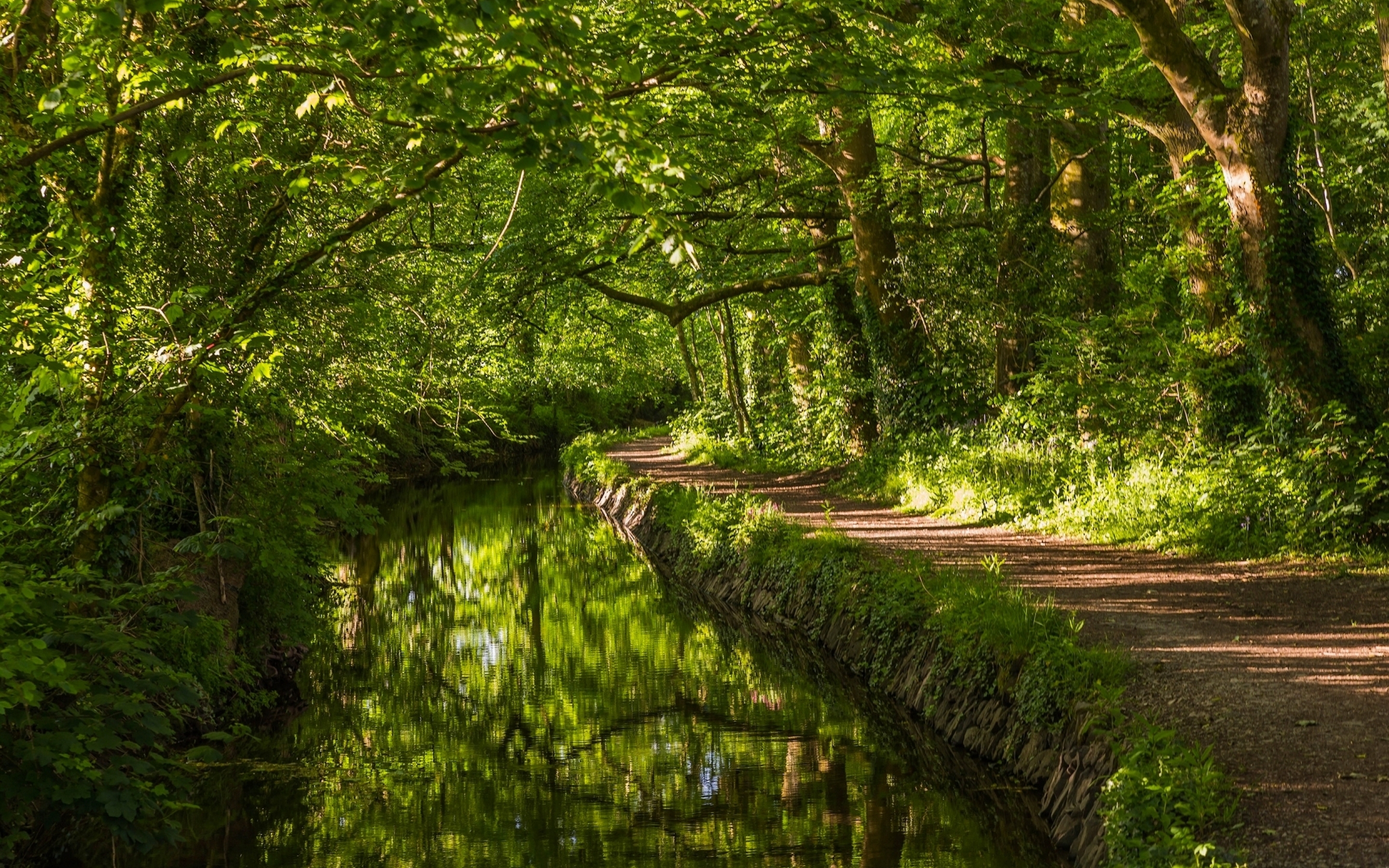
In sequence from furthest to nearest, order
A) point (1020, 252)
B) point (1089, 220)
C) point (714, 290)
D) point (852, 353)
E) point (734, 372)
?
1. point (734, 372)
2. point (852, 353)
3. point (714, 290)
4. point (1020, 252)
5. point (1089, 220)

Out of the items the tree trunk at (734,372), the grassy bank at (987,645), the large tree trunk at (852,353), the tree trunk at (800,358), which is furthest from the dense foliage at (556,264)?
the tree trunk at (734,372)

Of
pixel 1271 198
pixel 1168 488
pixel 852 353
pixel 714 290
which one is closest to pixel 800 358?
pixel 852 353

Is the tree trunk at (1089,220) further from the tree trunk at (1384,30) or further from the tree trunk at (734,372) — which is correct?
the tree trunk at (734,372)

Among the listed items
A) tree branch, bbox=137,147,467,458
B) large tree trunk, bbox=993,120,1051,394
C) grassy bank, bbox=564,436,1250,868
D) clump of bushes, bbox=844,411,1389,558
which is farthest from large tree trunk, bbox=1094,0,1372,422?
tree branch, bbox=137,147,467,458

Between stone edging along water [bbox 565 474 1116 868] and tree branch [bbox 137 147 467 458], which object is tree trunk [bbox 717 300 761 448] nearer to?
stone edging along water [bbox 565 474 1116 868]

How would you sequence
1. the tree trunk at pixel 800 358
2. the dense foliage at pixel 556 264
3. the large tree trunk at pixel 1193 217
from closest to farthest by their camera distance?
the dense foliage at pixel 556 264 < the large tree trunk at pixel 1193 217 < the tree trunk at pixel 800 358

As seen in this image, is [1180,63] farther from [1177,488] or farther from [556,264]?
[556,264]

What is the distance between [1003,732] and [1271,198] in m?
6.04

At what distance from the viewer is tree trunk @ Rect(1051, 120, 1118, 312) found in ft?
54.1

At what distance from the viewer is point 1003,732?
27.1 feet

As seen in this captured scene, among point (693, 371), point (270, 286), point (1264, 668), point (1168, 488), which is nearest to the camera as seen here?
point (1264, 668)

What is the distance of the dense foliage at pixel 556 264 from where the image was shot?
6086 millimetres

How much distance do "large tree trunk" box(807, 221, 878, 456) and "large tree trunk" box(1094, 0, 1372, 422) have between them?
10.9 m

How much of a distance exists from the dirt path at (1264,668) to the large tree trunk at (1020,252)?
5.31 m
